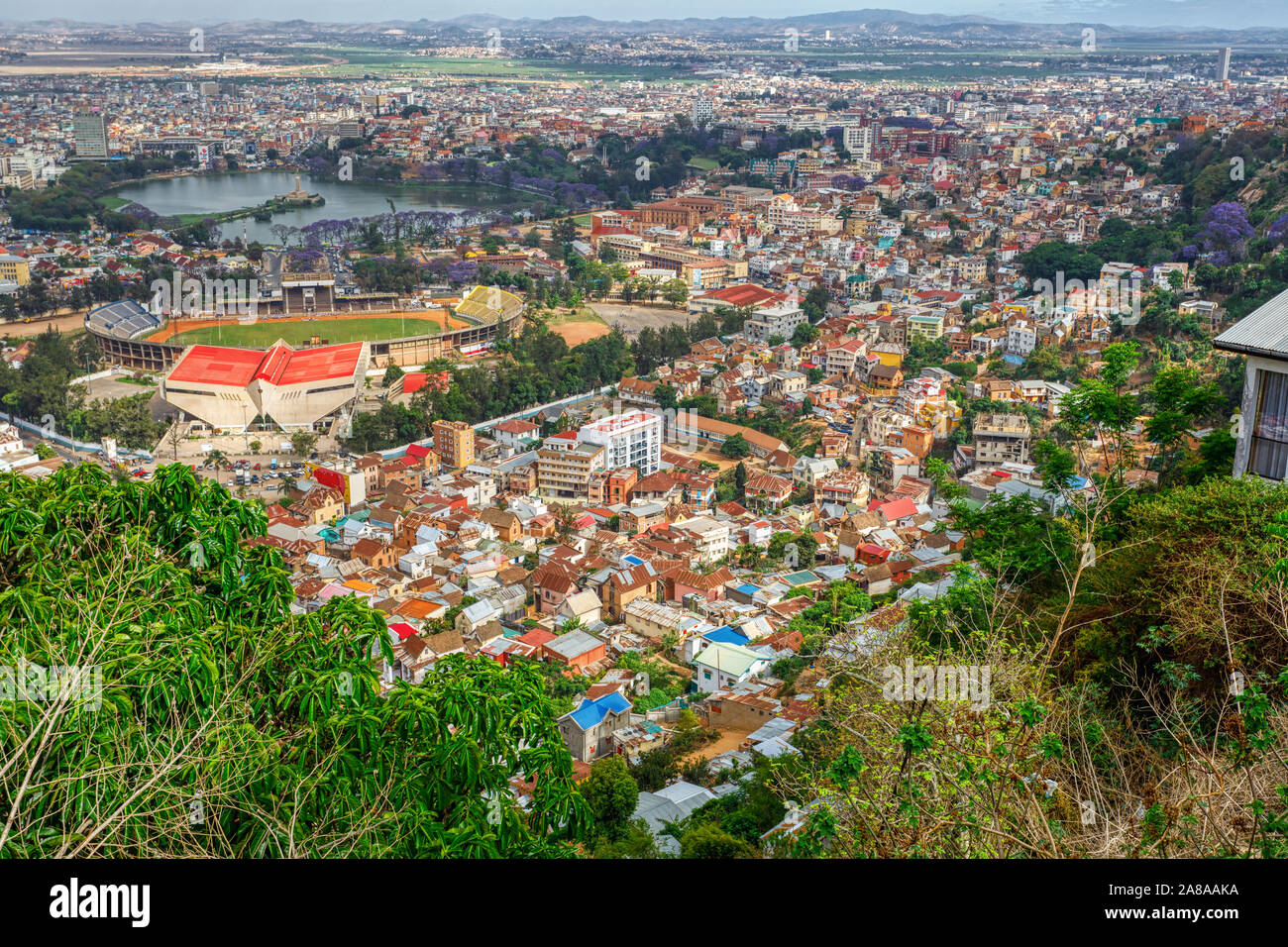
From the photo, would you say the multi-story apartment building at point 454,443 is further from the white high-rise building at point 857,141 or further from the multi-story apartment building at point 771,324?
the white high-rise building at point 857,141

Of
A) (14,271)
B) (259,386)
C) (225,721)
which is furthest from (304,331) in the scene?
(225,721)

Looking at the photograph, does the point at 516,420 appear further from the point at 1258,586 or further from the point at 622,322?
the point at 1258,586

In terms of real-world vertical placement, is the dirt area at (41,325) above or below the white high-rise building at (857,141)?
below

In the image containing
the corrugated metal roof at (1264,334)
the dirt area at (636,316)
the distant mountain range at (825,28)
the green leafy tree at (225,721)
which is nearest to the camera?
the green leafy tree at (225,721)

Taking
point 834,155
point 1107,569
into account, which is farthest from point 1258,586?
point 834,155

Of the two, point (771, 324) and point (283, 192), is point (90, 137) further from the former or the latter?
point (771, 324)

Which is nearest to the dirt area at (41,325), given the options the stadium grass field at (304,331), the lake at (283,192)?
the stadium grass field at (304,331)

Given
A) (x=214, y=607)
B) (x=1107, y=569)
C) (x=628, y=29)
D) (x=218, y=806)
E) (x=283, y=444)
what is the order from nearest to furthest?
(x=218, y=806), (x=214, y=607), (x=1107, y=569), (x=283, y=444), (x=628, y=29)
